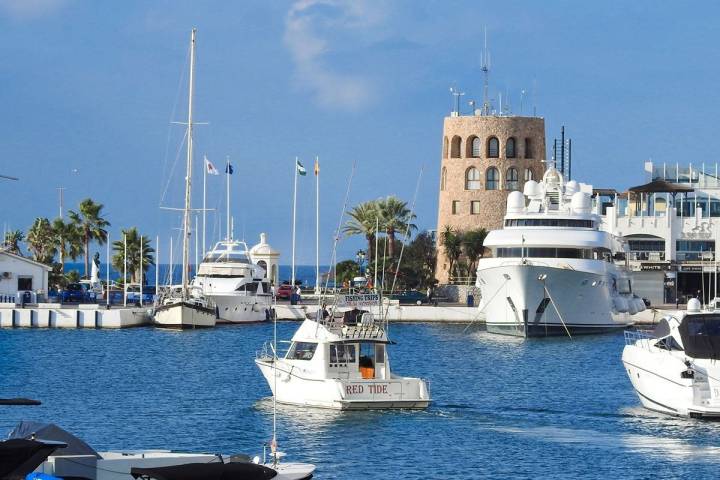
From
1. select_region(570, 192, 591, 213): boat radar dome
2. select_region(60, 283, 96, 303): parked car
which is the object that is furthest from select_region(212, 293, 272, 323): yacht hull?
select_region(570, 192, 591, 213): boat radar dome

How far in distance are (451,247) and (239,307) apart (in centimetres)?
2941

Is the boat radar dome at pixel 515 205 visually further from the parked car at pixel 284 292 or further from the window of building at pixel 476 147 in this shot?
the window of building at pixel 476 147

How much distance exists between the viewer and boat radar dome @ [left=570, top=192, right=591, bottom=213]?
314 feet

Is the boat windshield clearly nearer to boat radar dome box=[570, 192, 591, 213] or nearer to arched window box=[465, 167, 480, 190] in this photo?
boat radar dome box=[570, 192, 591, 213]

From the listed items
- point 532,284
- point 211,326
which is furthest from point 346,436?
point 211,326

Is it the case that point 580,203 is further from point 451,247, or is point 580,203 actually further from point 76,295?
point 76,295

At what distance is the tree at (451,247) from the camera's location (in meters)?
127

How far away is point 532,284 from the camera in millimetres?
90125

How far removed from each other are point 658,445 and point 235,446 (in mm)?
11753

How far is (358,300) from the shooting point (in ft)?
163

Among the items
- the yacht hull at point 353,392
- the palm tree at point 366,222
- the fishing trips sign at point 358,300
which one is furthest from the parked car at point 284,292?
the yacht hull at point 353,392

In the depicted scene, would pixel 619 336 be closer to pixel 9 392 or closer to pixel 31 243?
pixel 9 392

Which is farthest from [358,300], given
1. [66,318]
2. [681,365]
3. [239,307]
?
[239,307]

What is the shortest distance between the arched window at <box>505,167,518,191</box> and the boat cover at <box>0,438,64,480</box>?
101 m
